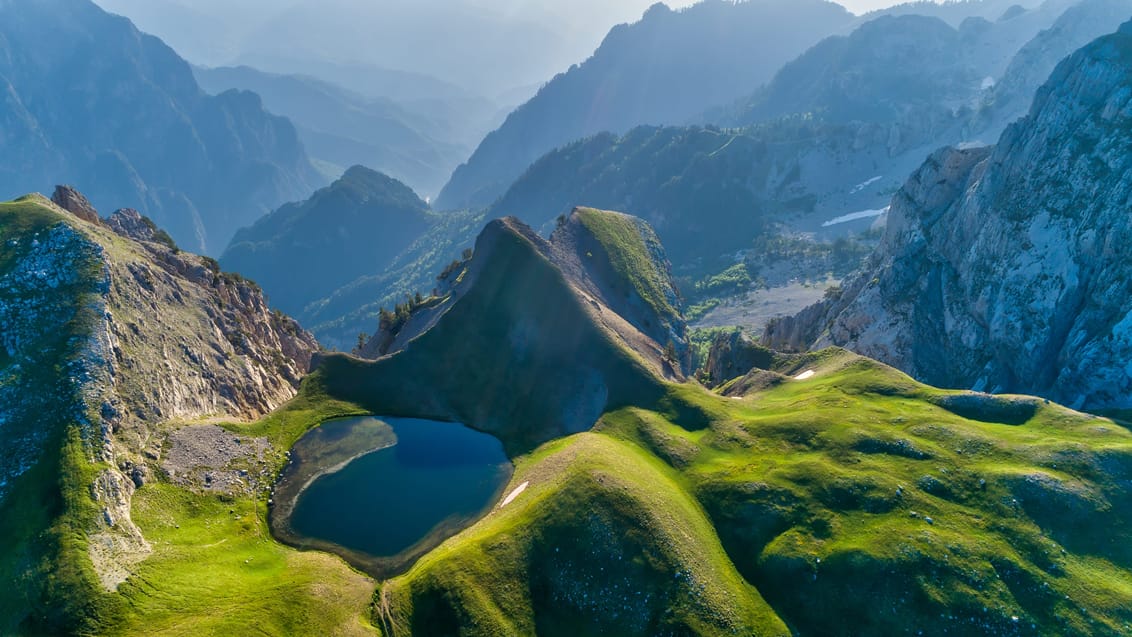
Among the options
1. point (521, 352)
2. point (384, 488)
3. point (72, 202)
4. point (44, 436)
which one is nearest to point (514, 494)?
point (384, 488)

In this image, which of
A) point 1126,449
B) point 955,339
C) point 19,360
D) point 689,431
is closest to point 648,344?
point 689,431

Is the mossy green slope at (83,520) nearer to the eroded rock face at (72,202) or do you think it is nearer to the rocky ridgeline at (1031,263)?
the eroded rock face at (72,202)

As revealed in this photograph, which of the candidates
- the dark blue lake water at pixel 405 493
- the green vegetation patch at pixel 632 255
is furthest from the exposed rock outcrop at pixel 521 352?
the dark blue lake water at pixel 405 493

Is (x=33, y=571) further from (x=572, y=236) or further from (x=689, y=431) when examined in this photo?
(x=572, y=236)

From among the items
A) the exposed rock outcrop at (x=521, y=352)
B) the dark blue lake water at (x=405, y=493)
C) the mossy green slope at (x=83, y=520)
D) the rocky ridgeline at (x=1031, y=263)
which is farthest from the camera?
the exposed rock outcrop at (x=521, y=352)

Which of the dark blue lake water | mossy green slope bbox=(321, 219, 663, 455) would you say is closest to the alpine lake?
the dark blue lake water

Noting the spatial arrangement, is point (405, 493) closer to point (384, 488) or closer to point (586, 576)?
point (384, 488)
